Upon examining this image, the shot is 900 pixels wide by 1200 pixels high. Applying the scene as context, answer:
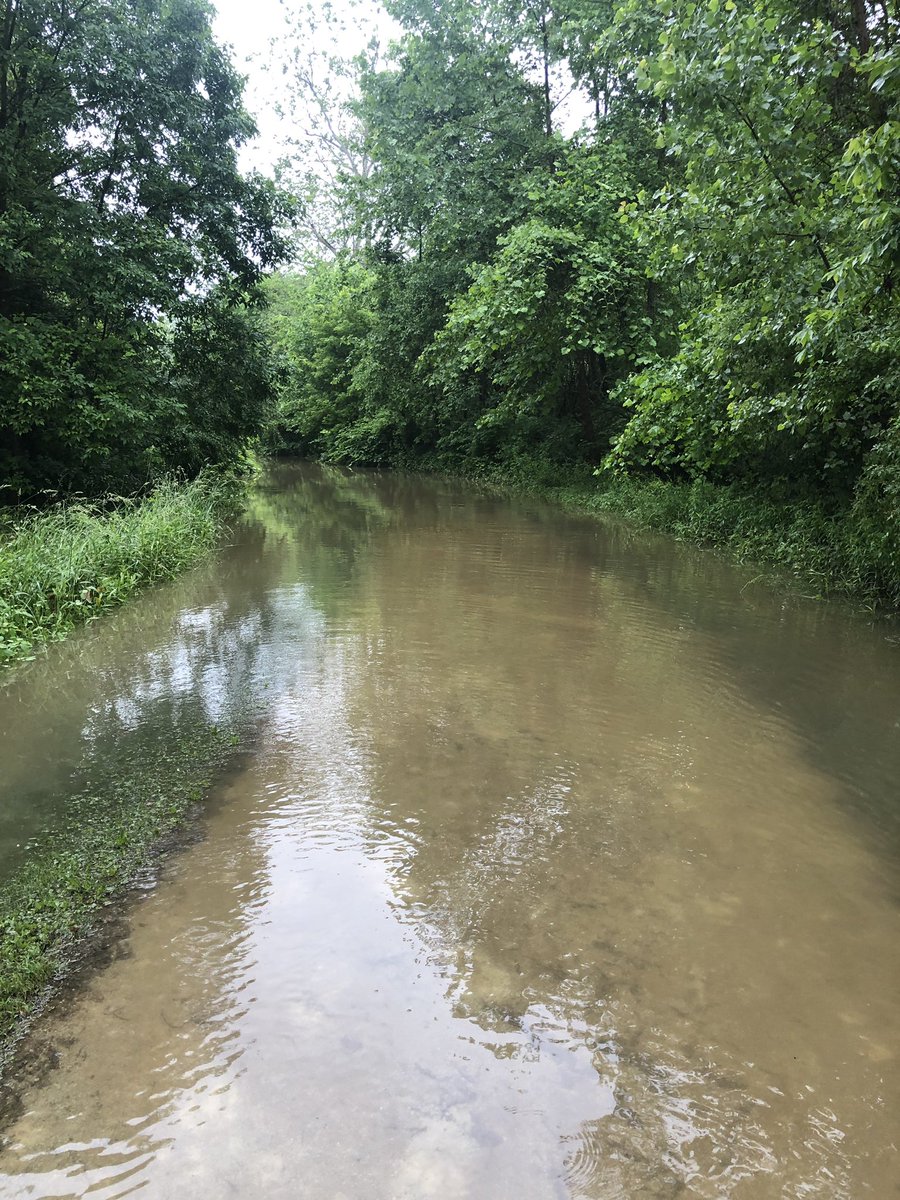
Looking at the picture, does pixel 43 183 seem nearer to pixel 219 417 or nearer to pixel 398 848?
pixel 219 417

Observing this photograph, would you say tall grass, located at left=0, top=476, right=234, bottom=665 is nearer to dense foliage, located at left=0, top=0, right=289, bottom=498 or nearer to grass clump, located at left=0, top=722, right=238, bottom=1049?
dense foliage, located at left=0, top=0, right=289, bottom=498

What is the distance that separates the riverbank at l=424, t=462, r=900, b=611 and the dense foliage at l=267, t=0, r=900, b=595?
0.12 metres

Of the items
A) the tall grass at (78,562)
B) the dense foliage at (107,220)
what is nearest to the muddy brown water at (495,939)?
the tall grass at (78,562)

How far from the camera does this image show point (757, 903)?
3.72 m

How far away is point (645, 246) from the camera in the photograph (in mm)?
13266

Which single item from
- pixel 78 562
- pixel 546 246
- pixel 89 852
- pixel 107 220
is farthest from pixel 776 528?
pixel 107 220

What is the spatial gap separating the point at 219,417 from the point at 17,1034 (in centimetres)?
1712

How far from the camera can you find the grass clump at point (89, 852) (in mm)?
3256

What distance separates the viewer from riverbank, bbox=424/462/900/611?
8.92m

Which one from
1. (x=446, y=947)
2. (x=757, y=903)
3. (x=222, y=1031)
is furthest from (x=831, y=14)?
(x=222, y=1031)

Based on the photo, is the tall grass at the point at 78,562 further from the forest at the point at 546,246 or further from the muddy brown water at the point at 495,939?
the forest at the point at 546,246

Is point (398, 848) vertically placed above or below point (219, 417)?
below

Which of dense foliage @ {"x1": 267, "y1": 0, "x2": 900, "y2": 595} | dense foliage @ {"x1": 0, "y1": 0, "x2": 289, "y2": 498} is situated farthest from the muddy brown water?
dense foliage @ {"x1": 0, "y1": 0, "x2": 289, "y2": 498}

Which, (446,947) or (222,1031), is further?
(446,947)
